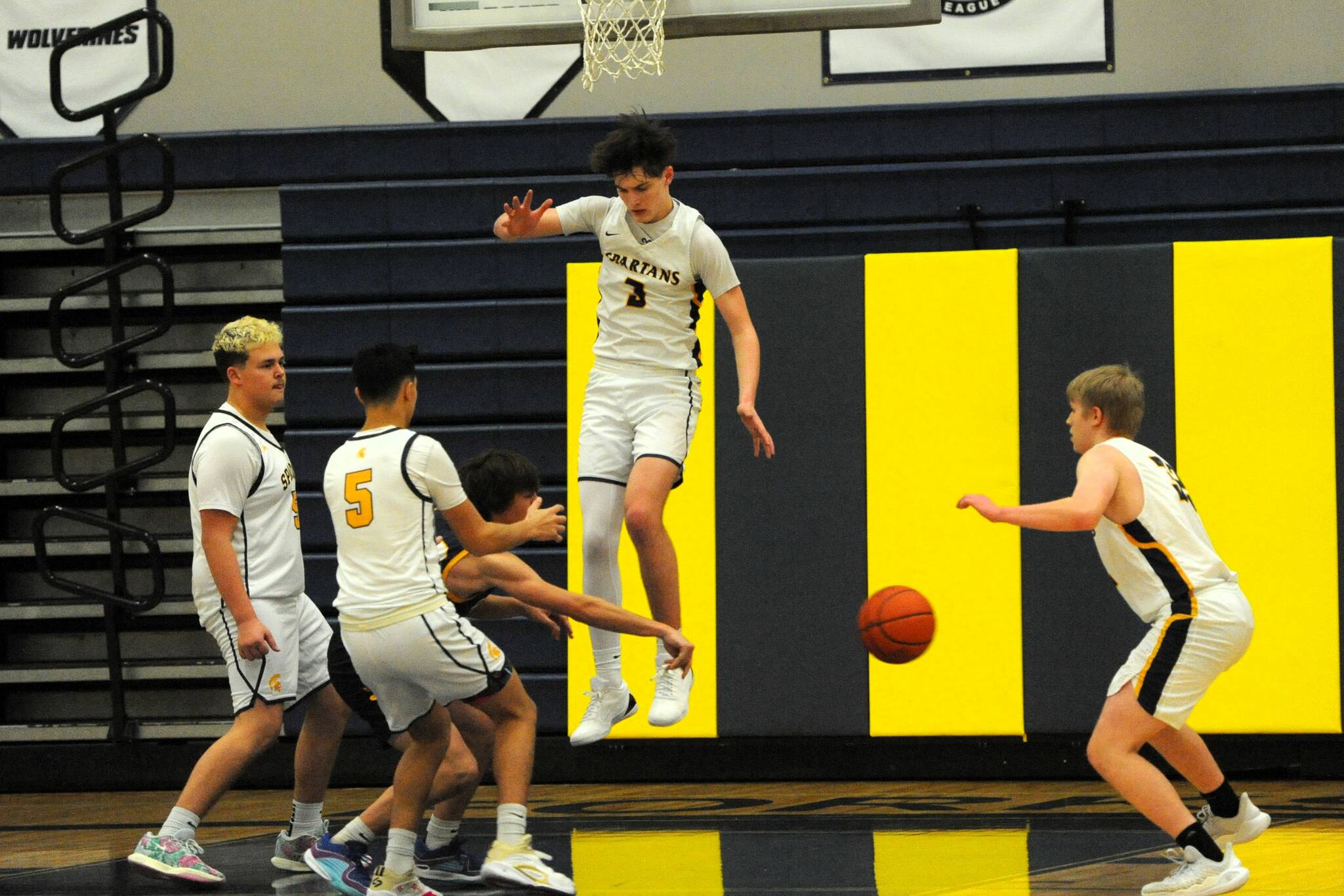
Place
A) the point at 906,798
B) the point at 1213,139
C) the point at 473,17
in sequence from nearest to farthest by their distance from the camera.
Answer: the point at 473,17 → the point at 906,798 → the point at 1213,139

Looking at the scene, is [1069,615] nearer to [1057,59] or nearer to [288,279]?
[1057,59]

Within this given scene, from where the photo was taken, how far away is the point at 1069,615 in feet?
22.5

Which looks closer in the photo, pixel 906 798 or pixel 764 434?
pixel 764 434

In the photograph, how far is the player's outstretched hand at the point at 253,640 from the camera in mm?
4727

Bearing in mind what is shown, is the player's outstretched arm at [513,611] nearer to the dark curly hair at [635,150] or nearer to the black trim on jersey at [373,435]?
the black trim on jersey at [373,435]

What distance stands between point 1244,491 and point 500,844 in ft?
12.9

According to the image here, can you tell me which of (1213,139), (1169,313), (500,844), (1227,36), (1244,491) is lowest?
(500,844)

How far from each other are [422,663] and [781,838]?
1821mm

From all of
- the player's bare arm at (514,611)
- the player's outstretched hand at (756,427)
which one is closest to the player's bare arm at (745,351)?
the player's outstretched hand at (756,427)

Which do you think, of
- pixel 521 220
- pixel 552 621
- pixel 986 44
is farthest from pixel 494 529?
pixel 986 44

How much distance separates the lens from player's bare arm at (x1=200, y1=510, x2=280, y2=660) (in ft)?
15.5

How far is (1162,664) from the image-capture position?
4281 mm

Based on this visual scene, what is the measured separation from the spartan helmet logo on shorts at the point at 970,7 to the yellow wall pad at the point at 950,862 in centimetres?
402

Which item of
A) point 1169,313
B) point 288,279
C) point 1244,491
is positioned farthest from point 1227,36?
point 288,279
